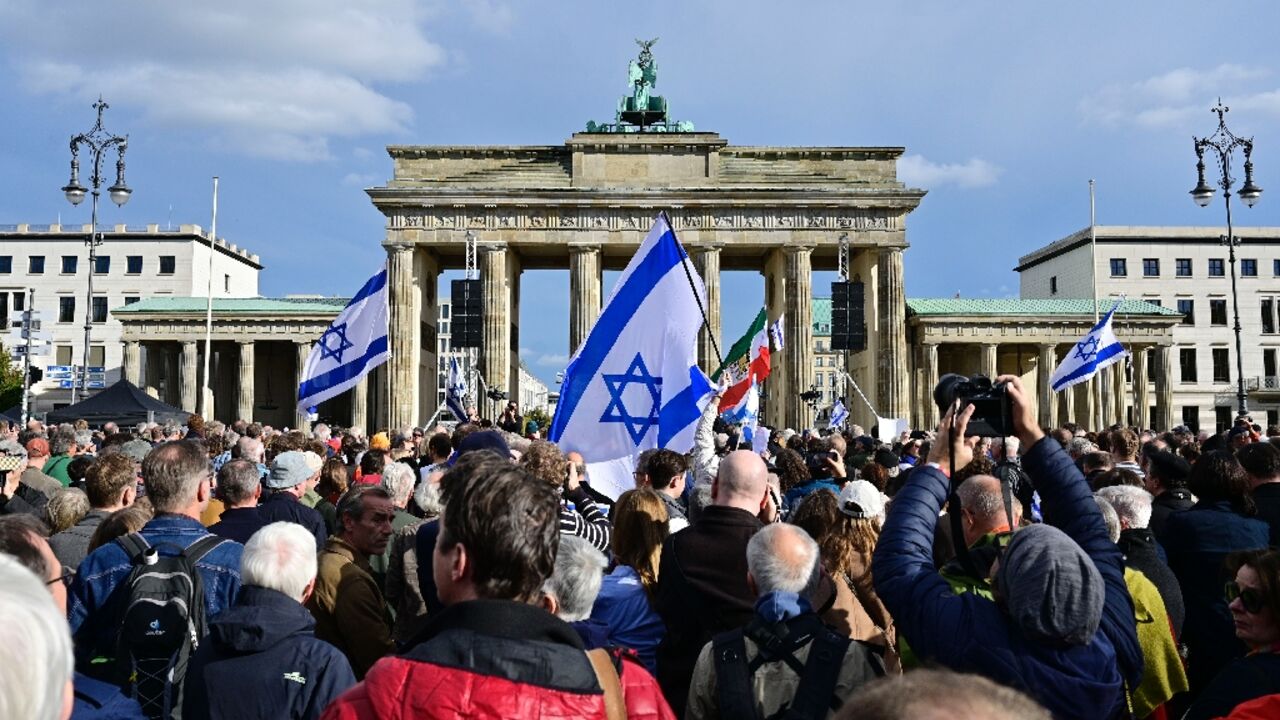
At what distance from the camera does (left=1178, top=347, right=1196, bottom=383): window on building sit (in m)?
75.8

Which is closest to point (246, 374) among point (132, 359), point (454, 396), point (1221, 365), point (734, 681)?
point (132, 359)

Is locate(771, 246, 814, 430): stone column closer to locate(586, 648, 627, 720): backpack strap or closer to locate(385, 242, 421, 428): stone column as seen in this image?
locate(385, 242, 421, 428): stone column

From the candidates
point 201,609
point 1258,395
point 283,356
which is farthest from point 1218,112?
point 1258,395

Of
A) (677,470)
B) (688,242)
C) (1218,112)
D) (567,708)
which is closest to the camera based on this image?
(567,708)

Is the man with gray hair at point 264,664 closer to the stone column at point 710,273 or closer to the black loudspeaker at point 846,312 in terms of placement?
the black loudspeaker at point 846,312

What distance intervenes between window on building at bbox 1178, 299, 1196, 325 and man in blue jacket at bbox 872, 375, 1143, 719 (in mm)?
83268

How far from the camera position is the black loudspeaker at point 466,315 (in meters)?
39.9

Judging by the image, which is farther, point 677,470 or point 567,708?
point 677,470

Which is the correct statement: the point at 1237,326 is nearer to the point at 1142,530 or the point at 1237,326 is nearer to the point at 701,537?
the point at 1142,530

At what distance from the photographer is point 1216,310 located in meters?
77.5

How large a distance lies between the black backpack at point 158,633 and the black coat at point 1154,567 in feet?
14.7

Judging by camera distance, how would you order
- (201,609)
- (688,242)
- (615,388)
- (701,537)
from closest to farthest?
1. (201,609)
2. (701,537)
3. (615,388)
4. (688,242)

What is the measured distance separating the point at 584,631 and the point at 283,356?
65.2 m

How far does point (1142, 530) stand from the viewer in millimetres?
5559
